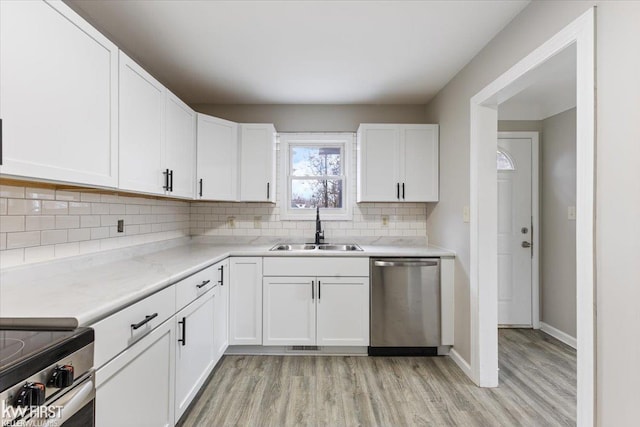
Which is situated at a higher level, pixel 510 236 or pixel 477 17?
pixel 477 17

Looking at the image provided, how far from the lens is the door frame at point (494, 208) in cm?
135

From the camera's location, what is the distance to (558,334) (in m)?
3.22

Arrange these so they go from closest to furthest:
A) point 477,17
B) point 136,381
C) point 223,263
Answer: point 136,381, point 477,17, point 223,263

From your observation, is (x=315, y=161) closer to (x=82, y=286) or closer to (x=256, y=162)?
(x=256, y=162)

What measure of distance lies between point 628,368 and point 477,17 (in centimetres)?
198

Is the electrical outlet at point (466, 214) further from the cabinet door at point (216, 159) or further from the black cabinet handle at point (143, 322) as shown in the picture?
the black cabinet handle at point (143, 322)

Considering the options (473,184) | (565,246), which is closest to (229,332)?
(473,184)

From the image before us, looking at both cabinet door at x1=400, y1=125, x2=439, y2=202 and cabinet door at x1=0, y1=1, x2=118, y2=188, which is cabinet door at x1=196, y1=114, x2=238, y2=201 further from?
cabinet door at x1=400, y1=125, x2=439, y2=202

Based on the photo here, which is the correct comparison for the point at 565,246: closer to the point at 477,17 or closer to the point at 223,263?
the point at 477,17

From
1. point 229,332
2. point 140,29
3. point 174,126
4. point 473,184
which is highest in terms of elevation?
point 140,29

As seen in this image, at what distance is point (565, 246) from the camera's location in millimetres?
3180

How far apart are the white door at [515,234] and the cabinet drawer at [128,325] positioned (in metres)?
3.42

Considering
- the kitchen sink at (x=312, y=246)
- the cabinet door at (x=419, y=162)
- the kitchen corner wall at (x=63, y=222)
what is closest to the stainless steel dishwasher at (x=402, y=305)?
the kitchen sink at (x=312, y=246)

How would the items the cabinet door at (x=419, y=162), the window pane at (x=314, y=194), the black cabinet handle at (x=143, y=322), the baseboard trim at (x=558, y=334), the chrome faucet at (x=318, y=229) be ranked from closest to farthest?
the black cabinet handle at (x=143, y=322), the baseboard trim at (x=558, y=334), the cabinet door at (x=419, y=162), the chrome faucet at (x=318, y=229), the window pane at (x=314, y=194)
